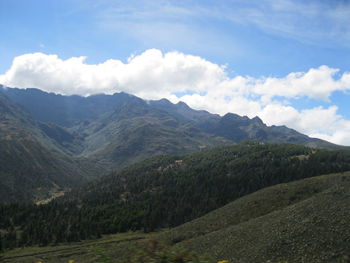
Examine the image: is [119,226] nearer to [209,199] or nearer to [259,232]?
[209,199]

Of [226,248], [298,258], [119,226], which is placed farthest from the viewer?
[119,226]

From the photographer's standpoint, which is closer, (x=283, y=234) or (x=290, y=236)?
(x=290, y=236)

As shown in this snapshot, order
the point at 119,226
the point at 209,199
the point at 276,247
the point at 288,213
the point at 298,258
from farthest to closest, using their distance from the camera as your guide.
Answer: the point at 209,199, the point at 119,226, the point at 288,213, the point at 276,247, the point at 298,258

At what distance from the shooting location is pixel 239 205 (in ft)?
373

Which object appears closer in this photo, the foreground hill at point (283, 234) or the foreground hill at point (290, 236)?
the foreground hill at point (290, 236)

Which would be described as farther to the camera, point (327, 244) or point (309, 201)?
point (309, 201)

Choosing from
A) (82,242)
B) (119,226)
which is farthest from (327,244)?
(119,226)

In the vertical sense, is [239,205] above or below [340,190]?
below

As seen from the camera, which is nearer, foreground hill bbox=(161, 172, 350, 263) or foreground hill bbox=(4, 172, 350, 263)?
foreground hill bbox=(161, 172, 350, 263)

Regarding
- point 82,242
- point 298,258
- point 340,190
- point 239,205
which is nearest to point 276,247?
point 298,258

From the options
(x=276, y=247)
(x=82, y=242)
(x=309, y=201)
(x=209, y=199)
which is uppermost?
(x=309, y=201)

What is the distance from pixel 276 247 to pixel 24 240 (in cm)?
13502

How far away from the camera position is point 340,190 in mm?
80750

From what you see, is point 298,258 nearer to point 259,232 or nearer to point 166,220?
point 259,232
